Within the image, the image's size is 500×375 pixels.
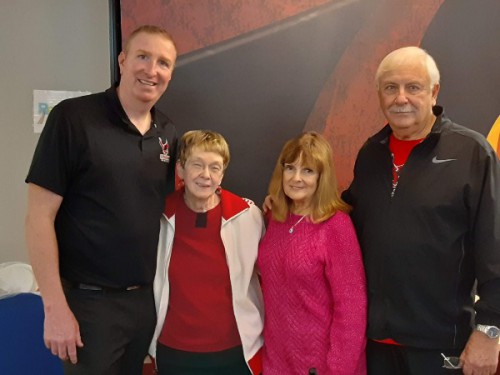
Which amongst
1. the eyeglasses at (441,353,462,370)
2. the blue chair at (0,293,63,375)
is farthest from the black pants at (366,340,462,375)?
the blue chair at (0,293,63,375)

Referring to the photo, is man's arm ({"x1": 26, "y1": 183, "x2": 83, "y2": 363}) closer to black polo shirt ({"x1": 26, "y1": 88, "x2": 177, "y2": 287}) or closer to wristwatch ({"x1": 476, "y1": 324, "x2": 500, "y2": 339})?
black polo shirt ({"x1": 26, "y1": 88, "x2": 177, "y2": 287})

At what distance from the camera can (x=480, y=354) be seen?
1.48 meters

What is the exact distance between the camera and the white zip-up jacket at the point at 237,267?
1.71 m

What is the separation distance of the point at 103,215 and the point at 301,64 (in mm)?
1194

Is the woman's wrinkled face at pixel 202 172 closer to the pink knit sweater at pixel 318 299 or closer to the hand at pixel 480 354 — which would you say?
the pink knit sweater at pixel 318 299

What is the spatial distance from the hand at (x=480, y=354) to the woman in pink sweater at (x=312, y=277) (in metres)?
0.33

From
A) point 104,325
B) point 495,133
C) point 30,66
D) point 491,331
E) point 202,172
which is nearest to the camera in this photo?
point 491,331

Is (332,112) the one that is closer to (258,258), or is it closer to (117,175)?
(258,258)

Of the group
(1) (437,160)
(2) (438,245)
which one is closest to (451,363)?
(2) (438,245)

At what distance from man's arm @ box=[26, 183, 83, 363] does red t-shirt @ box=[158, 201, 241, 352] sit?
37cm

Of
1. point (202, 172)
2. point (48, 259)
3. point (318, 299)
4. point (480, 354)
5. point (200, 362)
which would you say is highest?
point (202, 172)

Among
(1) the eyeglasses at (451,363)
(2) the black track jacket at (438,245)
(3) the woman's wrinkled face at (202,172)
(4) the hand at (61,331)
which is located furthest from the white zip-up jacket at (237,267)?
(1) the eyeglasses at (451,363)

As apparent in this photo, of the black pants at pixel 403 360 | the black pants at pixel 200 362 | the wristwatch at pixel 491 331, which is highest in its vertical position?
the wristwatch at pixel 491 331

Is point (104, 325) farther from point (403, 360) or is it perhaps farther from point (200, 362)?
point (403, 360)
